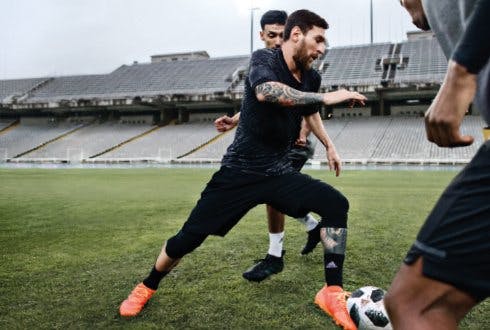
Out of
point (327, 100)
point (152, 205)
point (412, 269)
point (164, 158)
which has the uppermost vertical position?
point (327, 100)

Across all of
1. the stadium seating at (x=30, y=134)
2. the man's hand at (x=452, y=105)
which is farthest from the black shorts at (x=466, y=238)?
the stadium seating at (x=30, y=134)

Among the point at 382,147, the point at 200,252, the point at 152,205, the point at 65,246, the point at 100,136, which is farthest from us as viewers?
the point at 100,136

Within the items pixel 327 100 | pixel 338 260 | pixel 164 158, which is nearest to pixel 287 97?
pixel 327 100

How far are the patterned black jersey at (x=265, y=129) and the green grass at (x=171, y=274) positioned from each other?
0.92 m

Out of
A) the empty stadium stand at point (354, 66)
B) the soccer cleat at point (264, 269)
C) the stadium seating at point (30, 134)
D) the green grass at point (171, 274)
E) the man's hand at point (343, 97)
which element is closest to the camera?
the man's hand at point (343, 97)

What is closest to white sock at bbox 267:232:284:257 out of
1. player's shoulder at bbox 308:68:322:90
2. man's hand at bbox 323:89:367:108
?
player's shoulder at bbox 308:68:322:90

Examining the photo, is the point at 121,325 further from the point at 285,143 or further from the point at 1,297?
the point at 285,143

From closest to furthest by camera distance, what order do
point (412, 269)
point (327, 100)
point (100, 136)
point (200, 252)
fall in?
point (412, 269), point (327, 100), point (200, 252), point (100, 136)

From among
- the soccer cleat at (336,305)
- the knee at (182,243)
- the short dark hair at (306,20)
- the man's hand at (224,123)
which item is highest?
the short dark hair at (306,20)

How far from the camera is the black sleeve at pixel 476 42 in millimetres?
1130

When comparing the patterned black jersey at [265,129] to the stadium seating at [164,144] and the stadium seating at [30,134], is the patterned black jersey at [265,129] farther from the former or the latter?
the stadium seating at [30,134]

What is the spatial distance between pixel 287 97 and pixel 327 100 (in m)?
0.26

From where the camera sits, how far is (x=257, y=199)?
9.74 ft

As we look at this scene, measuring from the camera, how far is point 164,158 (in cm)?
2934
